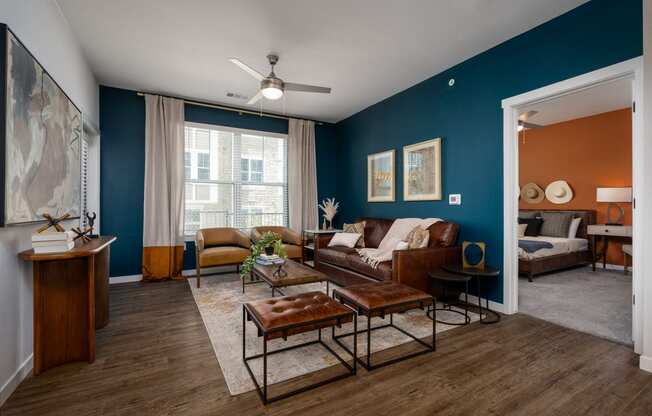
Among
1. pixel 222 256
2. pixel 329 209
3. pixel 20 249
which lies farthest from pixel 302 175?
pixel 20 249

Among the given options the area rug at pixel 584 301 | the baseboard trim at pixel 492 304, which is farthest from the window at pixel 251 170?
the area rug at pixel 584 301

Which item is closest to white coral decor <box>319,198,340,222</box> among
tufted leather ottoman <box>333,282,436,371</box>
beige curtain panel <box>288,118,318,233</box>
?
beige curtain panel <box>288,118,318,233</box>

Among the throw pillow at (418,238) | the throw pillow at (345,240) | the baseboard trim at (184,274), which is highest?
the throw pillow at (418,238)

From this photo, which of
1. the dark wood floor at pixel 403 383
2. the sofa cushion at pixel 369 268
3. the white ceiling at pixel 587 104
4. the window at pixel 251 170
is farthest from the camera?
the window at pixel 251 170

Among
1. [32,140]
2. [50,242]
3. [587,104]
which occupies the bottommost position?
[50,242]

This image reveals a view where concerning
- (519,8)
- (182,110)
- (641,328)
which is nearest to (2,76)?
(182,110)

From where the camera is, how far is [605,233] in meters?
5.14

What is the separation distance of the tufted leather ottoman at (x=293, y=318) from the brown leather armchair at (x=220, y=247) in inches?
89.3

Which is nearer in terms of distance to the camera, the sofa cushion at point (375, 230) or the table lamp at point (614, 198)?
the sofa cushion at point (375, 230)

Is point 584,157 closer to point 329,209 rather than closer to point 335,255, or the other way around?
point 329,209

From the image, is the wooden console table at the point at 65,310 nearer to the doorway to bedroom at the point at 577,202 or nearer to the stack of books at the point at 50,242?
the stack of books at the point at 50,242

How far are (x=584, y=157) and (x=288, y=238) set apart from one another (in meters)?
5.84

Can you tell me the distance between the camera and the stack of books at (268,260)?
3.44m

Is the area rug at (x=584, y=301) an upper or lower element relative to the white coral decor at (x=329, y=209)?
lower
